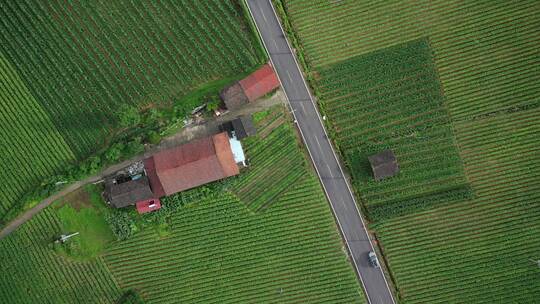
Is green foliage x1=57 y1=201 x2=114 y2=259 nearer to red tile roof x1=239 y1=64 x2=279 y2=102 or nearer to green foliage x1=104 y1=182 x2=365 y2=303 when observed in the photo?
green foliage x1=104 y1=182 x2=365 y2=303

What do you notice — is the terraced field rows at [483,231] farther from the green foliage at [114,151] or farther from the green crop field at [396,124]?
the green foliage at [114,151]

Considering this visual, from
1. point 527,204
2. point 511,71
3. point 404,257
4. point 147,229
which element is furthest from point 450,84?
point 147,229

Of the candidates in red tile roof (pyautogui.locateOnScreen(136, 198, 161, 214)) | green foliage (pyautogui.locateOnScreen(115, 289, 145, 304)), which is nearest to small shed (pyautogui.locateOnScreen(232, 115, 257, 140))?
red tile roof (pyautogui.locateOnScreen(136, 198, 161, 214))

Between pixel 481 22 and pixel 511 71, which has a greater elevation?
pixel 481 22

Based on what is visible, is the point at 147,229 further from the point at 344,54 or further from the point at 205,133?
the point at 344,54

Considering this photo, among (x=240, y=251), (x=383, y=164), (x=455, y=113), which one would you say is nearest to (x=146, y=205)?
(x=240, y=251)

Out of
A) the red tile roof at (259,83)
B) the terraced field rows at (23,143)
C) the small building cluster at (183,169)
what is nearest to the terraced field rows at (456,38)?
the red tile roof at (259,83)

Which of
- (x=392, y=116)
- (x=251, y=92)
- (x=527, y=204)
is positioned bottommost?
(x=527, y=204)
